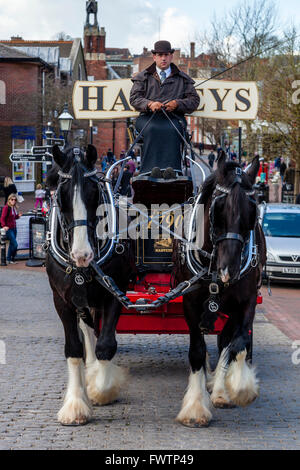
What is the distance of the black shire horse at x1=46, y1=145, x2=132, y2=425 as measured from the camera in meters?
5.43

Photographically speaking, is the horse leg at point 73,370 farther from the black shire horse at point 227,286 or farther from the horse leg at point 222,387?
the horse leg at point 222,387

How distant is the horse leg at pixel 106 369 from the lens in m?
5.89

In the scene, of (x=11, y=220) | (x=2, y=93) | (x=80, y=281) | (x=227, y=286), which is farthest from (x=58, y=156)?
(x=2, y=93)

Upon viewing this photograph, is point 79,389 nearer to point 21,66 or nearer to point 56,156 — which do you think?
point 56,156

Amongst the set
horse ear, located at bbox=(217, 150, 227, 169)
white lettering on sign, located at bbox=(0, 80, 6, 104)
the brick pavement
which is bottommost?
the brick pavement

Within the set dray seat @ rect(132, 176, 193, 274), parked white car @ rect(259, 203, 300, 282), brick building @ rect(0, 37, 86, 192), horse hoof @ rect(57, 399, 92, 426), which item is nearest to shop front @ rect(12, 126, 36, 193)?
brick building @ rect(0, 37, 86, 192)

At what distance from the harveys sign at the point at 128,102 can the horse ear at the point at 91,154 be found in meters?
2.39

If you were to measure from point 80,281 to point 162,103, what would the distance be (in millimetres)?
2416

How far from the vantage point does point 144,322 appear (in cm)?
695

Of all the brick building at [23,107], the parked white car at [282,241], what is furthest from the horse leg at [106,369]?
the brick building at [23,107]

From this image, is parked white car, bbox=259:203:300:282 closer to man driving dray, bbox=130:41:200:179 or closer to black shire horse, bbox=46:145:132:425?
man driving dray, bbox=130:41:200:179

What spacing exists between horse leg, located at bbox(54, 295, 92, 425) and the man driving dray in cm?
193

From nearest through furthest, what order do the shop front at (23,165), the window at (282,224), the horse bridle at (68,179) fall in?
the horse bridle at (68,179), the window at (282,224), the shop front at (23,165)
